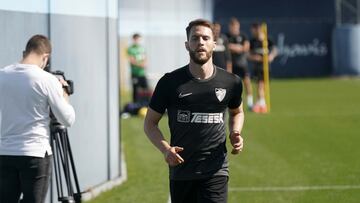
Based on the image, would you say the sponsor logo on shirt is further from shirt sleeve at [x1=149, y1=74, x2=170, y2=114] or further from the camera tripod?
the camera tripod

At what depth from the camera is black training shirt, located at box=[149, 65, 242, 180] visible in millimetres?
7566

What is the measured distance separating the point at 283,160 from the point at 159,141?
8.42m

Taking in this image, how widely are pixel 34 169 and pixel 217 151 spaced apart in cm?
152

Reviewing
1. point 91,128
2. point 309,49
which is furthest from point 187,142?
point 309,49

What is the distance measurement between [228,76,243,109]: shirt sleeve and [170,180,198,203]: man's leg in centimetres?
72

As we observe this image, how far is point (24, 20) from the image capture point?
10320 mm

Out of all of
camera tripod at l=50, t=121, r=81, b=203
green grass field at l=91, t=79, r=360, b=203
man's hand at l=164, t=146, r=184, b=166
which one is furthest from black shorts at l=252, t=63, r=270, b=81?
man's hand at l=164, t=146, r=184, b=166

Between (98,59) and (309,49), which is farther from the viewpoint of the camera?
(309,49)

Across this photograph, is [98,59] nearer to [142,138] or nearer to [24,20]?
[24,20]

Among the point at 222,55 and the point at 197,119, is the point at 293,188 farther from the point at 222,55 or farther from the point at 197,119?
the point at 222,55

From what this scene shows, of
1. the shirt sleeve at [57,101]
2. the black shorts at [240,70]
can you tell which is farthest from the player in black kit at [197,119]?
the black shorts at [240,70]

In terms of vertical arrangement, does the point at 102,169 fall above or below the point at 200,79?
below

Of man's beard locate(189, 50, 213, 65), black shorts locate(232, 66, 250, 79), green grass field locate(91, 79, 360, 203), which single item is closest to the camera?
man's beard locate(189, 50, 213, 65)

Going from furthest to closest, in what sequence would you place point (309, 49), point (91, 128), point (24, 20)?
point (309, 49) → point (91, 128) → point (24, 20)
